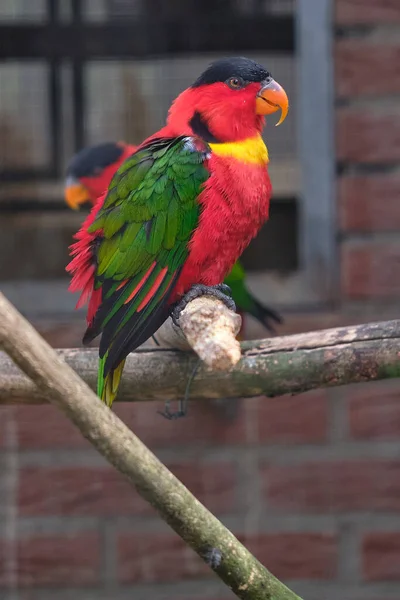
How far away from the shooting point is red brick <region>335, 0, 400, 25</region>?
3.99 feet

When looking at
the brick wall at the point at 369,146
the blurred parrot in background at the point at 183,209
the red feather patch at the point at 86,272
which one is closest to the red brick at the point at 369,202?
the brick wall at the point at 369,146

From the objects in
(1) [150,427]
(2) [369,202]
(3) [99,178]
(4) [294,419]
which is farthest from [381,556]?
(3) [99,178]

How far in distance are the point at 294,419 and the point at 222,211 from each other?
1.91ft

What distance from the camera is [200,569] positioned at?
4.16ft

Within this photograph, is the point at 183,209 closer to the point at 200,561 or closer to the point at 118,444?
the point at 118,444

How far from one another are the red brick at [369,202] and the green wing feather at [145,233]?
0.51 m

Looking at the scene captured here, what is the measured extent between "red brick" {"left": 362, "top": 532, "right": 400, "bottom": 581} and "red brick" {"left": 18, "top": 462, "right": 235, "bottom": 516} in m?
0.18

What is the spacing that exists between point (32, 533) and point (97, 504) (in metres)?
0.09

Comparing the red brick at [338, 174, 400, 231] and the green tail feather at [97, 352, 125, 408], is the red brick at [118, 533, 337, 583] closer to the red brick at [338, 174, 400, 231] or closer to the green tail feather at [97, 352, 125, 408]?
the red brick at [338, 174, 400, 231]

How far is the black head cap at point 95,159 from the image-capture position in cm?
114

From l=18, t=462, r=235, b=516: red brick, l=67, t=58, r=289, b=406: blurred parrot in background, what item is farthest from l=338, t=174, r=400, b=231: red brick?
l=67, t=58, r=289, b=406: blurred parrot in background

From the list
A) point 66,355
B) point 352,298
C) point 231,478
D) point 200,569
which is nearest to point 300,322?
point 352,298

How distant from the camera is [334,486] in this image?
1.27 metres

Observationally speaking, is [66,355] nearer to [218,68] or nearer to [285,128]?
[218,68]
